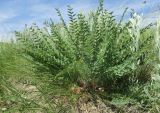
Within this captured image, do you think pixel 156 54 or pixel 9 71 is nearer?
pixel 156 54

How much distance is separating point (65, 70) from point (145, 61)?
749 millimetres

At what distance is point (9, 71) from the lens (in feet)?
14.6

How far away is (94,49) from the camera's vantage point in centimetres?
411

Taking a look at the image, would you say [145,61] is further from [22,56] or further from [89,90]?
[22,56]

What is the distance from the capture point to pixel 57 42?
14.3 feet

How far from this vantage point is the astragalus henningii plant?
161 inches

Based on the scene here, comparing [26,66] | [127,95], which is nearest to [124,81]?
[127,95]

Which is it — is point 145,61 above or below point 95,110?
above

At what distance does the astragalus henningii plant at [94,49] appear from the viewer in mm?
4082

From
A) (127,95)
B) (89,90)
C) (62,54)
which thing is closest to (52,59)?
(62,54)

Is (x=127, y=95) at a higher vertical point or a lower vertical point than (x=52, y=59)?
lower

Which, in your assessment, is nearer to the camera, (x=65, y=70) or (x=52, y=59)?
(x=65, y=70)

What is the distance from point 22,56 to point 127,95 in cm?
97

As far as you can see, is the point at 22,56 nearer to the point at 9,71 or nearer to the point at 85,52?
the point at 9,71
